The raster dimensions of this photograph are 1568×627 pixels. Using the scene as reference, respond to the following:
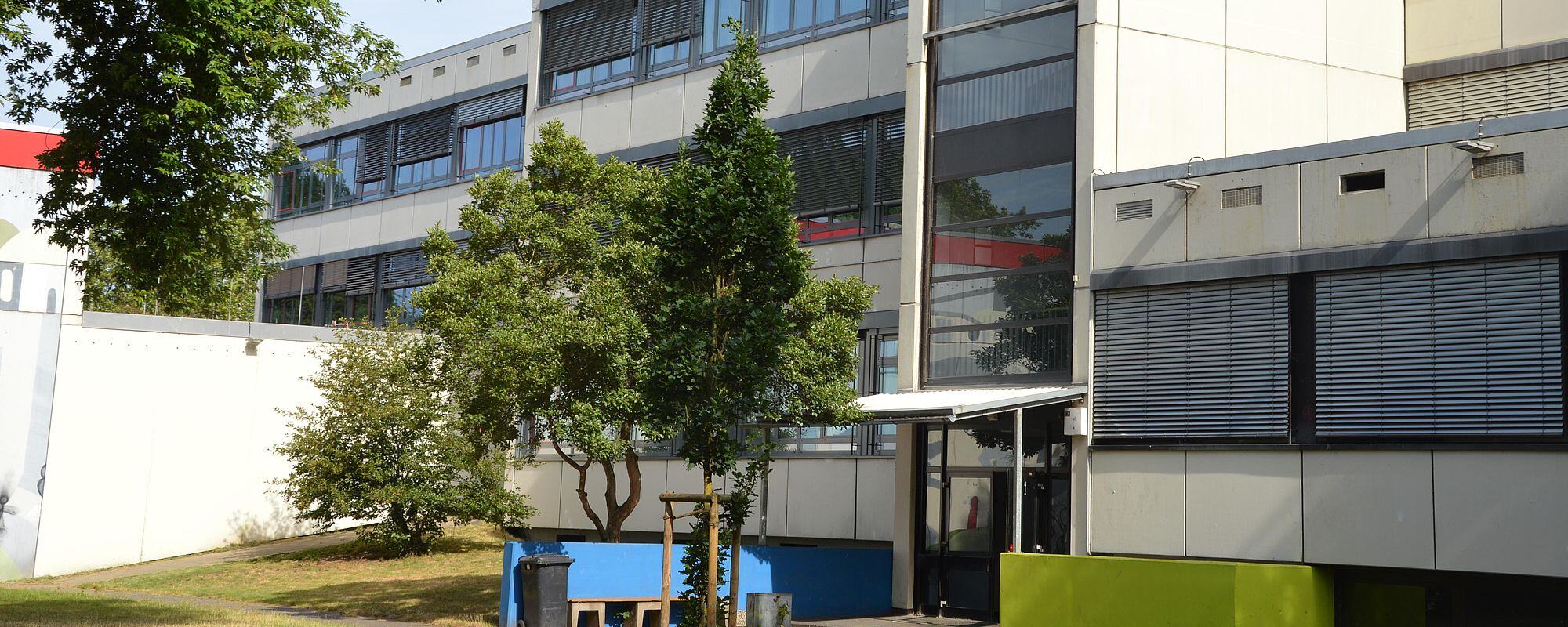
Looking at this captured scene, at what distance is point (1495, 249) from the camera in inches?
605

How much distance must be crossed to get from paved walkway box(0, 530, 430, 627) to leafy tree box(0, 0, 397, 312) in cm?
614

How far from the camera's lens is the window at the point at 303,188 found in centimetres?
4009

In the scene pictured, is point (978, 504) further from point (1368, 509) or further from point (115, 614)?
point (115, 614)

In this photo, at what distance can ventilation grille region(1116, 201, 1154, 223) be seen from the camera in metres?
18.4

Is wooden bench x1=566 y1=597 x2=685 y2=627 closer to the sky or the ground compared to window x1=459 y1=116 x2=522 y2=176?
closer to the ground

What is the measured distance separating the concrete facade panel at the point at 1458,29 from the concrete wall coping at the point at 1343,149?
5.27 metres

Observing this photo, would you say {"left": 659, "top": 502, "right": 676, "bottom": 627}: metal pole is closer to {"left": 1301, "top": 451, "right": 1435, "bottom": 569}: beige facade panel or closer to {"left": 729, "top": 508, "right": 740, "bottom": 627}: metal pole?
{"left": 729, "top": 508, "right": 740, "bottom": 627}: metal pole

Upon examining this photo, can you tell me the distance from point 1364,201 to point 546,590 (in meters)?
10.6

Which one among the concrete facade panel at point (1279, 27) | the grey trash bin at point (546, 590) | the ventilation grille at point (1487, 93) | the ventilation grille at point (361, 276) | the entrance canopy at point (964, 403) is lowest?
the grey trash bin at point (546, 590)

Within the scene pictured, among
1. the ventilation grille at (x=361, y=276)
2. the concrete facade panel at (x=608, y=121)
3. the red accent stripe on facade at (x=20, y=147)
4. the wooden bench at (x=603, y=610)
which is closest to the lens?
the wooden bench at (x=603, y=610)

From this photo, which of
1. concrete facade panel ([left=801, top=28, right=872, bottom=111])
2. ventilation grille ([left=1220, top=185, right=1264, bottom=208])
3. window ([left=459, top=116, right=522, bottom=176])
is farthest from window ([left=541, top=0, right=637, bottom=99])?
ventilation grille ([left=1220, top=185, right=1264, bottom=208])

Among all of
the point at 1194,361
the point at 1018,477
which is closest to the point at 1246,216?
the point at 1194,361

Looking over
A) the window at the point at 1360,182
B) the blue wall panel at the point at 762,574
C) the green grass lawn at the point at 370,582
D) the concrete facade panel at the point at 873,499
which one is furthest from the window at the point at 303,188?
the window at the point at 1360,182

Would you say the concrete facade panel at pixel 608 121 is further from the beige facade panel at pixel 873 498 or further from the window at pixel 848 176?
the beige facade panel at pixel 873 498
